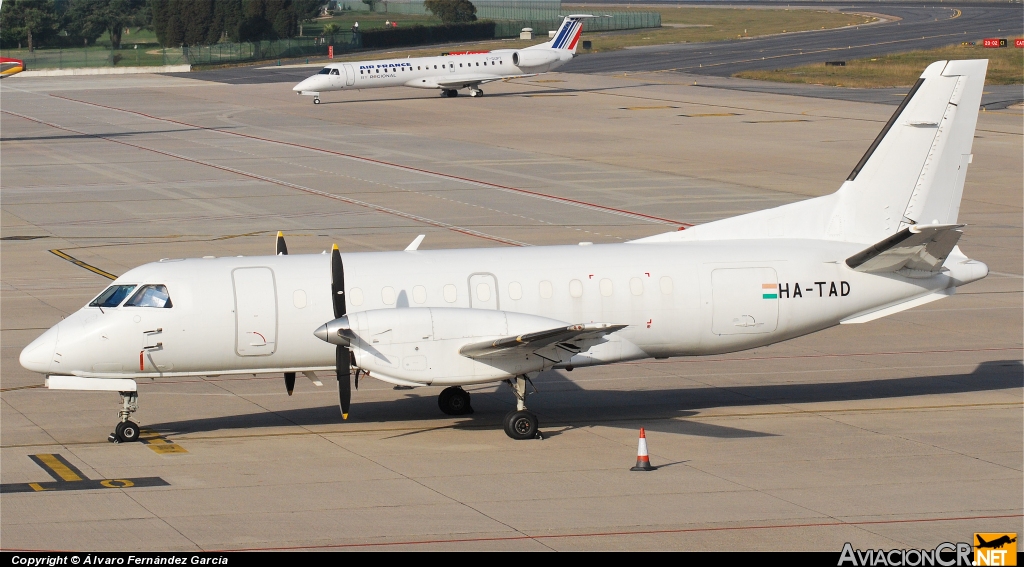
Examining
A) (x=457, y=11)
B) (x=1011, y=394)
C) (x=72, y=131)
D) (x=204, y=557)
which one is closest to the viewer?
(x=204, y=557)

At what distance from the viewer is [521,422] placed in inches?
796

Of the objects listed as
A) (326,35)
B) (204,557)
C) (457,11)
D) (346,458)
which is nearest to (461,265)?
(346,458)

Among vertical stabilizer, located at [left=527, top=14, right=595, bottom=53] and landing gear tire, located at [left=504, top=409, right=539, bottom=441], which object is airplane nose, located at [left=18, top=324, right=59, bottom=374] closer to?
landing gear tire, located at [left=504, top=409, right=539, bottom=441]

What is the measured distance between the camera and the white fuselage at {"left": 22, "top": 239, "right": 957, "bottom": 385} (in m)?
19.8

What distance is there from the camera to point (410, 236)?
133 ft

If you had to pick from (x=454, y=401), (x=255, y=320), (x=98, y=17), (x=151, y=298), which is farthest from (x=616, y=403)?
(x=98, y=17)

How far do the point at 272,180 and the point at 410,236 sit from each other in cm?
1542

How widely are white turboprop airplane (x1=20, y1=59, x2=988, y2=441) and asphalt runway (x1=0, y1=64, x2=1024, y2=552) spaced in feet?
4.18

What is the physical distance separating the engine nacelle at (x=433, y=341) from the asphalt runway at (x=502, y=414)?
1272mm

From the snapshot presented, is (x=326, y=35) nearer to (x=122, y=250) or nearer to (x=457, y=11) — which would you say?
(x=457, y=11)

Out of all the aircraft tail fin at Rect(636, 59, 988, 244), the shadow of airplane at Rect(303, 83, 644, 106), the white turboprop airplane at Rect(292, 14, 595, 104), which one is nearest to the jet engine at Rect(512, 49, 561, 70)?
the white turboprop airplane at Rect(292, 14, 595, 104)

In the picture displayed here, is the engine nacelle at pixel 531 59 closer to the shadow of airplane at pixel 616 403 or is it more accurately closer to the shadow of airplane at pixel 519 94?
the shadow of airplane at pixel 519 94

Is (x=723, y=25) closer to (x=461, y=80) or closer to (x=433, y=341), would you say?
(x=461, y=80)

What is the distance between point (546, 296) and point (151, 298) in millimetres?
6676
